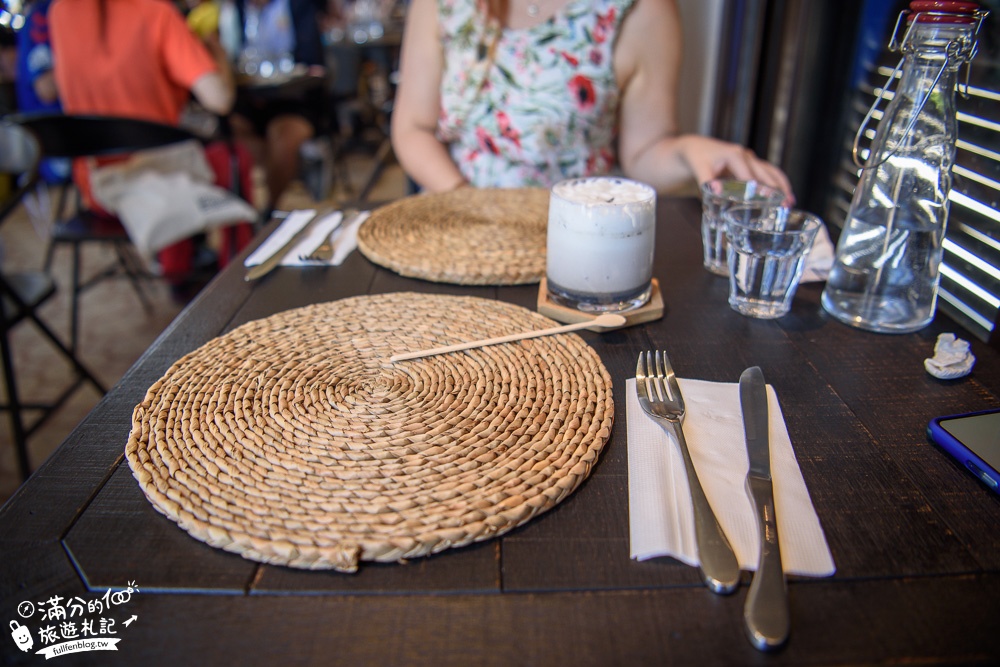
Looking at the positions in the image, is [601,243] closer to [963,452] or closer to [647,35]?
[963,452]

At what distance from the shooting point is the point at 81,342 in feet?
7.10

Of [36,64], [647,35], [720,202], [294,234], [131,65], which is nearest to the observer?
[720,202]

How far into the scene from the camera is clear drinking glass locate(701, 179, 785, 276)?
0.78 m

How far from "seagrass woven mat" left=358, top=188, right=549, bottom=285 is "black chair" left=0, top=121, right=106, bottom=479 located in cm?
82

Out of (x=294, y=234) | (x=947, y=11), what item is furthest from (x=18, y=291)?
(x=947, y=11)

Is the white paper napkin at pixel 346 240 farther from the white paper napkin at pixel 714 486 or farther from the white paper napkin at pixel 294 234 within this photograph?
the white paper napkin at pixel 714 486

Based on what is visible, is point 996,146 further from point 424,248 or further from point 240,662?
point 240,662

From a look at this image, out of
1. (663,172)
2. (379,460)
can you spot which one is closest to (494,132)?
(663,172)

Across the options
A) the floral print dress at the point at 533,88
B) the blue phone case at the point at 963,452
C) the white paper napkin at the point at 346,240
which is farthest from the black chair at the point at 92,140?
the blue phone case at the point at 963,452

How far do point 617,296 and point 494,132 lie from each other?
29.7 inches

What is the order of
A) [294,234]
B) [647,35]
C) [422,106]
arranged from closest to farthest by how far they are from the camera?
[294,234] → [647,35] → [422,106]

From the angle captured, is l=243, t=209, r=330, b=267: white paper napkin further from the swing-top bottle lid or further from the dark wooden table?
the swing-top bottle lid

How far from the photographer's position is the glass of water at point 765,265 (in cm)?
65

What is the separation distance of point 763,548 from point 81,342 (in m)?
2.35
